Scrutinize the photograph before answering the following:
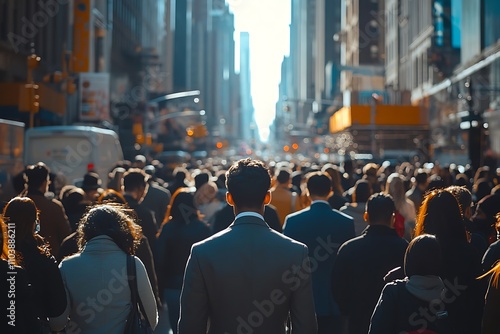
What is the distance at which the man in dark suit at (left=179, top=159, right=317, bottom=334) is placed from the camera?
200 inches

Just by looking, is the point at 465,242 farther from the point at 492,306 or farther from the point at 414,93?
the point at 414,93

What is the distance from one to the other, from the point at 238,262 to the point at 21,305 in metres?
1.21

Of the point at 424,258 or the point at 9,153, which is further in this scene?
the point at 9,153

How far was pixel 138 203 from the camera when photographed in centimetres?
1116

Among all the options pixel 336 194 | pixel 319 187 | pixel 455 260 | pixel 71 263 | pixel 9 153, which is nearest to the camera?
pixel 71 263

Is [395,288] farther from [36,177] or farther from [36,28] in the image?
[36,28]

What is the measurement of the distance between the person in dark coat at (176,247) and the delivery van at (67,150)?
1682 centimetres

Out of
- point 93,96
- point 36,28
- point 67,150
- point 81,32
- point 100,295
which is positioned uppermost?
point 81,32

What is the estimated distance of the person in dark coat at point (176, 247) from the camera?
903 centimetres

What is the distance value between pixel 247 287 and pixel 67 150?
22.0 metres

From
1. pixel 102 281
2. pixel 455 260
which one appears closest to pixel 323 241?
pixel 455 260

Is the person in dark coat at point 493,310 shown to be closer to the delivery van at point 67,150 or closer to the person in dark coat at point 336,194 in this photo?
the person in dark coat at point 336,194

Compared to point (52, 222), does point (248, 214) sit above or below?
above

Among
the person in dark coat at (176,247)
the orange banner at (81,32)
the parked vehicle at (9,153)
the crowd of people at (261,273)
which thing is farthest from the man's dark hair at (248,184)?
the orange banner at (81,32)
